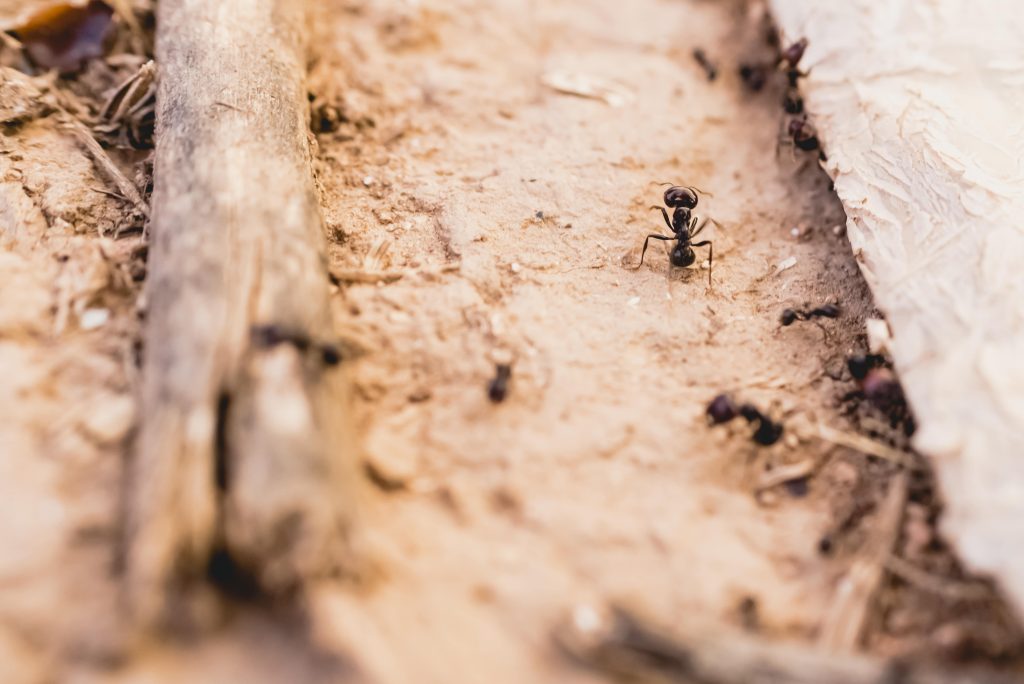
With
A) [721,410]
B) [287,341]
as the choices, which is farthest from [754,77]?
[287,341]

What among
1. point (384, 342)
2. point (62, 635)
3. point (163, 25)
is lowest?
point (62, 635)

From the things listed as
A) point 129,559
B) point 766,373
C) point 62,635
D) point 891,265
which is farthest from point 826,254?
point 62,635

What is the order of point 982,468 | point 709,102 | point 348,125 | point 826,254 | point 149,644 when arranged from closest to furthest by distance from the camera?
point 149,644
point 982,468
point 826,254
point 348,125
point 709,102

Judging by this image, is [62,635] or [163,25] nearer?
[62,635]

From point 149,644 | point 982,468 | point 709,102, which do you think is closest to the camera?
point 149,644

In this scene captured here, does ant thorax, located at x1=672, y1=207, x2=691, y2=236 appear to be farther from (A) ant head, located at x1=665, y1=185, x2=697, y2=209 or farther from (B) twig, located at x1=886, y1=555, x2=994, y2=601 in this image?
(B) twig, located at x1=886, y1=555, x2=994, y2=601

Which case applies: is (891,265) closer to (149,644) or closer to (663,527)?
(663,527)

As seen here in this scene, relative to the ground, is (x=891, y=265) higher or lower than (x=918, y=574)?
higher
